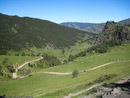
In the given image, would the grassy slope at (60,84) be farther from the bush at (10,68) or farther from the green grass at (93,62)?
the bush at (10,68)

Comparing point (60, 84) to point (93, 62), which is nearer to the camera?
point (60, 84)

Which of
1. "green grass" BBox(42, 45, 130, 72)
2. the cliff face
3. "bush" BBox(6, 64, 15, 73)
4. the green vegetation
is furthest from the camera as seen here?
"bush" BBox(6, 64, 15, 73)

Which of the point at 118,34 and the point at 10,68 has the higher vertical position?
the point at 118,34

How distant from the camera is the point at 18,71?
4877 inches

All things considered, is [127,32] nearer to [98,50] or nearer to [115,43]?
[115,43]

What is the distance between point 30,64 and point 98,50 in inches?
3176

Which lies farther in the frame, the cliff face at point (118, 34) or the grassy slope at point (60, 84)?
the cliff face at point (118, 34)

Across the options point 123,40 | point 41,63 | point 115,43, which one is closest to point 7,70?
point 41,63

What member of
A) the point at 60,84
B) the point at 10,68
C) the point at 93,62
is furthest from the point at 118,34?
the point at 10,68

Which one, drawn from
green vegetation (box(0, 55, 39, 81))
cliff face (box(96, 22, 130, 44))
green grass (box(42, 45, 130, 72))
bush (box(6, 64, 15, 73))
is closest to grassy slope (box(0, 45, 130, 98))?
green grass (box(42, 45, 130, 72))

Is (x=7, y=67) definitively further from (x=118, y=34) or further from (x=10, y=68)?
(x=118, y=34)

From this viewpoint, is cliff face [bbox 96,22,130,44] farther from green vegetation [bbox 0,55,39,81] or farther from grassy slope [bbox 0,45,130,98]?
green vegetation [bbox 0,55,39,81]

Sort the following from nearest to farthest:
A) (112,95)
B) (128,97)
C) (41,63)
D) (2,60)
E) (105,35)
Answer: (128,97)
(112,95)
(105,35)
(2,60)
(41,63)

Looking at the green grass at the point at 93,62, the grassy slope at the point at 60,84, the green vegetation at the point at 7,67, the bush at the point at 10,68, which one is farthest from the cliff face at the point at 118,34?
the bush at the point at 10,68
